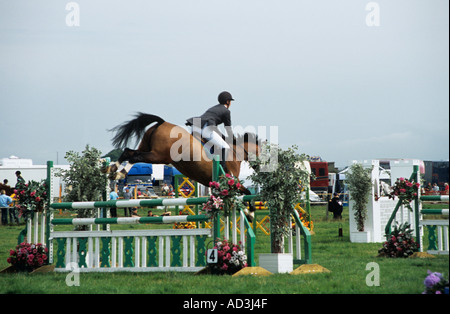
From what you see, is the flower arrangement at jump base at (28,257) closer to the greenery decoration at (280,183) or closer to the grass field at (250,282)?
the grass field at (250,282)

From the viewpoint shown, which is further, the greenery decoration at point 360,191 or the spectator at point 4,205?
the spectator at point 4,205

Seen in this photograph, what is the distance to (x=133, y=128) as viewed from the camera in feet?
24.9

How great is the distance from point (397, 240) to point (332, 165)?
24.1 metres

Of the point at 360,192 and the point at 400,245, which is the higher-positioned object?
the point at 360,192

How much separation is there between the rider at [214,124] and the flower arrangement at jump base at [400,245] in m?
2.41

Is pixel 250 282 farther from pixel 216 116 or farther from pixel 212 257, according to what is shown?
pixel 216 116

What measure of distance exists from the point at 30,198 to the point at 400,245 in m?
4.62

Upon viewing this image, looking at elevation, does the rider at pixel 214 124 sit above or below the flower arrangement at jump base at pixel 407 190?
above

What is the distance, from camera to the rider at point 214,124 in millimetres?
7551

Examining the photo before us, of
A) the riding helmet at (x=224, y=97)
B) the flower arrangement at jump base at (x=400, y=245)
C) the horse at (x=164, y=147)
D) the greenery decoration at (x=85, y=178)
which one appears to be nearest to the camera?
the greenery decoration at (x=85, y=178)

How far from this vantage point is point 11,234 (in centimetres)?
1173

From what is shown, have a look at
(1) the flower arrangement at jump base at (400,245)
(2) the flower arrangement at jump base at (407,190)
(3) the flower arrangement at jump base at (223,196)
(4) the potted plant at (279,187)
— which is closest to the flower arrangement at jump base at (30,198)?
(3) the flower arrangement at jump base at (223,196)

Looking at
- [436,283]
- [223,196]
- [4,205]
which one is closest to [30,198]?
[223,196]
